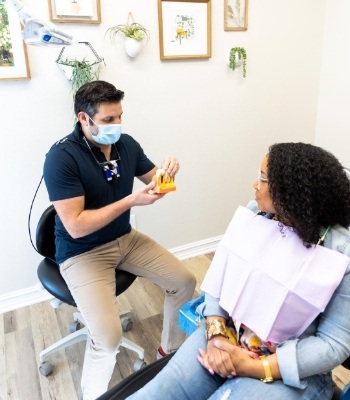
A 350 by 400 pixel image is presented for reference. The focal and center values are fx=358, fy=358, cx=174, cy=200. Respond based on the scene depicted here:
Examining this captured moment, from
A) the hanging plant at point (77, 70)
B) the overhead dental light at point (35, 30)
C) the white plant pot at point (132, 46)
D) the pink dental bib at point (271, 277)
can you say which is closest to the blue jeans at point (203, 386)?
the pink dental bib at point (271, 277)

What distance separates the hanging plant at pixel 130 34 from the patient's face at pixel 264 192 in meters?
1.23

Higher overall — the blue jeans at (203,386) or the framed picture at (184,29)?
the framed picture at (184,29)

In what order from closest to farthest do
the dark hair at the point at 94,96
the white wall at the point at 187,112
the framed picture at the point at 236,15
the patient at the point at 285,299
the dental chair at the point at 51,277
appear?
1. the patient at the point at 285,299
2. the dark hair at the point at 94,96
3. the dental chair at the point at 51,277
4. the white wall at the point at 187,112
5. the framed picture at the point at 236,15

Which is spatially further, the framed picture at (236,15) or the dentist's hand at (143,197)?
the framed picture at (236,15)

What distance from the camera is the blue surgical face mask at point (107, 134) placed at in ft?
4.79

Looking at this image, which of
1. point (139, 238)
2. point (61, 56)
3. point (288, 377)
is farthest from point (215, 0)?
point (288, 377)

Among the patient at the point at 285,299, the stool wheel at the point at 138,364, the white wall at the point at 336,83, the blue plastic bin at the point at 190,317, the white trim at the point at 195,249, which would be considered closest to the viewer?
the patient at the point at 285,299

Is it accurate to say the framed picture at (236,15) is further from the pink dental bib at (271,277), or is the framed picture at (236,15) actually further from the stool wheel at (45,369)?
the stool wheel at (45,369)

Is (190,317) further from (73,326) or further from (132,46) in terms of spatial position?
(132,46)

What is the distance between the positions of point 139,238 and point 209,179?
3.08 feet

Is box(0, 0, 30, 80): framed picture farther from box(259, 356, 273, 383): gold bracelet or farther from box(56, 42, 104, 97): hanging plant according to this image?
box(259, 356, 273, 383): gold bracelet

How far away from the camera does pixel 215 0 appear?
6.97 ft

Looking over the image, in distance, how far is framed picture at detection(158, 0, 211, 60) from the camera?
2.02 m

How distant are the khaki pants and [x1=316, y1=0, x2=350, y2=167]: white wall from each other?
1.62 m
